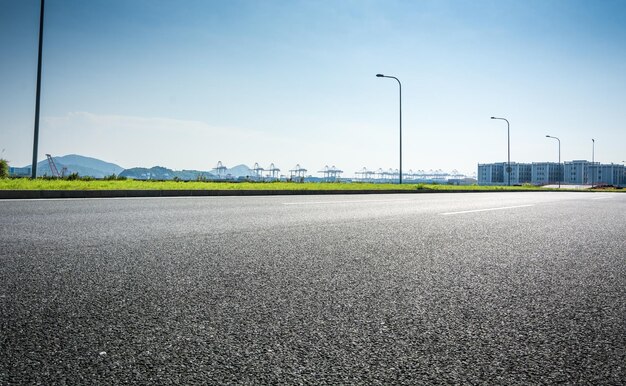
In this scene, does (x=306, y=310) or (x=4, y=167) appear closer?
(x=306, y=310)

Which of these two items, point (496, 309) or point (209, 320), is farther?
point (496, 309)

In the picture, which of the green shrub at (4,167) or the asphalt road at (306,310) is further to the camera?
the green shrub at (4,167)

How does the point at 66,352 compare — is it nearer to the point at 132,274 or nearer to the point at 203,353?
the point at 203,353

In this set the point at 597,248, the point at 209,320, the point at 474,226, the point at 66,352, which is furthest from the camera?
the point at 474,226

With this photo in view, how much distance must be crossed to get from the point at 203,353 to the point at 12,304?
151cm

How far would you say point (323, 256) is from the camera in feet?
15.8

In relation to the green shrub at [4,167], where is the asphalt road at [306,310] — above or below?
below

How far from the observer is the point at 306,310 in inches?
114

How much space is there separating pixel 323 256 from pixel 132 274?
1.83m

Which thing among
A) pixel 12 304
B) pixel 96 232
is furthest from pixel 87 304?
pixel 96 232

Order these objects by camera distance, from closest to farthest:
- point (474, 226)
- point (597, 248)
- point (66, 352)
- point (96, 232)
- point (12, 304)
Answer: point (66, 352)
point (12, 304)
point (597, 248)
point (96, 232)
point (474, 226)

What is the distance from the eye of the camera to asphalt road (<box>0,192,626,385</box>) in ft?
6.67

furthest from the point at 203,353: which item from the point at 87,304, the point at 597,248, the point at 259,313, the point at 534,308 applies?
the point at 597,248

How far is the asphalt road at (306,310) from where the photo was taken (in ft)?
6.67
